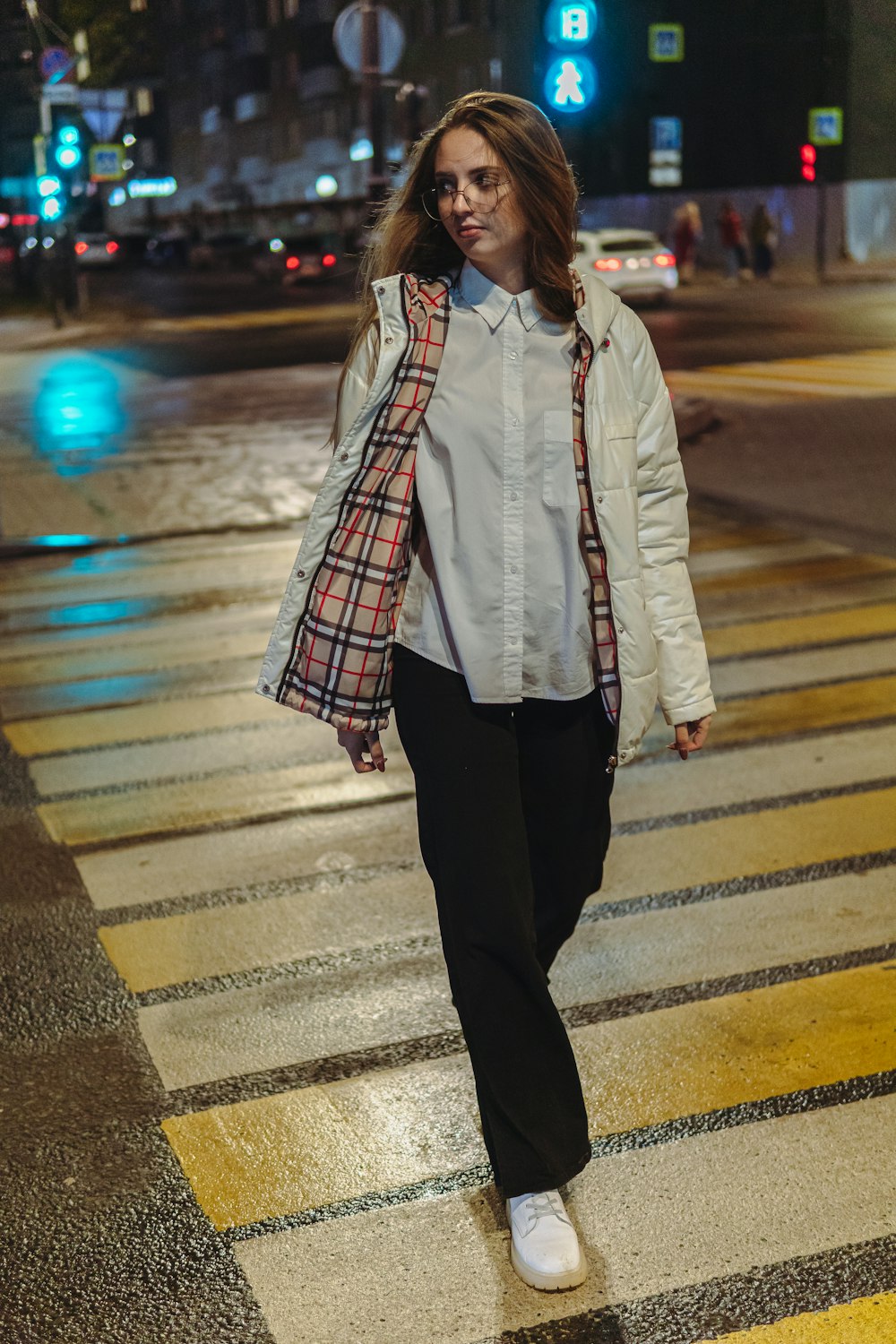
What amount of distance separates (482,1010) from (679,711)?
2.14ft

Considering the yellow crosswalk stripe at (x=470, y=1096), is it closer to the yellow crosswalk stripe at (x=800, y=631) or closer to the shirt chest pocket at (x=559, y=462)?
the shirt chest pocket at (x=559, y=462)

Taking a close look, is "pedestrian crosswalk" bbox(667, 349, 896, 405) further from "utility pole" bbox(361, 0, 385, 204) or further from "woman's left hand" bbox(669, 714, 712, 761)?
"woman's left hand" bbox(669, 714, 712, 761)

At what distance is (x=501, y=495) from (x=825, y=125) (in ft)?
118

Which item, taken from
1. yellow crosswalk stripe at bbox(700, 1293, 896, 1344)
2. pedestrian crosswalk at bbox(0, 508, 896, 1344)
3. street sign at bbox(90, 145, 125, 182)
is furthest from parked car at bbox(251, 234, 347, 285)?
yellow crosswalk stripe at bbox(700, 1293, 896, 1344)

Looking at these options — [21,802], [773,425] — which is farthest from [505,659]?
[773,425]

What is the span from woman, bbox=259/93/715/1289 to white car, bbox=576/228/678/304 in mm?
27378

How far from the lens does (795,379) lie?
1694 centimetres

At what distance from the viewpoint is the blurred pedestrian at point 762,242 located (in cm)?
3675

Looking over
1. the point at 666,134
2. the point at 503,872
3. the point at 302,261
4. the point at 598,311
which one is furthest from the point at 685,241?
the point at 503,872

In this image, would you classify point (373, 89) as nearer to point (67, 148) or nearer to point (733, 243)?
point (67, 148)

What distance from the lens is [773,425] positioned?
532 inches

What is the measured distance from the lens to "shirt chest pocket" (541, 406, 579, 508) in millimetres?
2793

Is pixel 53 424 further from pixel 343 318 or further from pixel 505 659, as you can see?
pixel 343 318

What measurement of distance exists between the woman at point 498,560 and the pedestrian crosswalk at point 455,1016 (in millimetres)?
273
